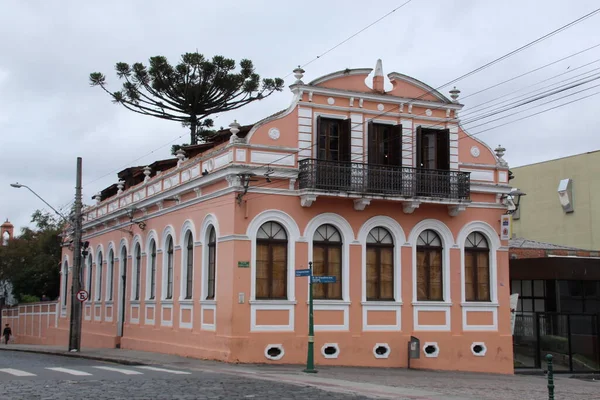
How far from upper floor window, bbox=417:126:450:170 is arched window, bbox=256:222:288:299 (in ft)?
17.2

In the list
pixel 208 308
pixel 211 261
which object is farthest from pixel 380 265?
pixel 208 308

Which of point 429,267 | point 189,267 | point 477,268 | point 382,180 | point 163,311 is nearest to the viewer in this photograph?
point 382,180

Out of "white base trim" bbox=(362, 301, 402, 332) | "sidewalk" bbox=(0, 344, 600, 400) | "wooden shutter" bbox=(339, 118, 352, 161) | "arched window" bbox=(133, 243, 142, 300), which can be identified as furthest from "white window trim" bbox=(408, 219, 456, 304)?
"arched window" bbox=(133, 243, 142, 300)

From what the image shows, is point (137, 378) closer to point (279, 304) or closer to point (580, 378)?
point (279, 304)

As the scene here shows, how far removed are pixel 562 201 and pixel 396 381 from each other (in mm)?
33301

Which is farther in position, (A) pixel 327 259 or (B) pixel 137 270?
(B) pixel 137 270

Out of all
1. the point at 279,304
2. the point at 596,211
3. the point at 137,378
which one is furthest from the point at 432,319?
the point at 596,211

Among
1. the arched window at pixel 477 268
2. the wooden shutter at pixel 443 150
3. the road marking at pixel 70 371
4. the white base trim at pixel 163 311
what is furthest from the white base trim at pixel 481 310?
the road marking at pixel 70 371

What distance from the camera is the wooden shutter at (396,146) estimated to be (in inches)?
1007

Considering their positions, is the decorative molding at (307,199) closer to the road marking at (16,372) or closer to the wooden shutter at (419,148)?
the wooden shutter at (419,148)

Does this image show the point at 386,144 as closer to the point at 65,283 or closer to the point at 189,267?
the point at 189,267

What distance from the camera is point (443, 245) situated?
26.3m

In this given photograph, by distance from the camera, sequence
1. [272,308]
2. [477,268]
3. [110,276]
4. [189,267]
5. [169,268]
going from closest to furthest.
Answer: [272,308], [477,268], [189,267], [169,268], [110,276]

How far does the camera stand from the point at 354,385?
57.7 ft
